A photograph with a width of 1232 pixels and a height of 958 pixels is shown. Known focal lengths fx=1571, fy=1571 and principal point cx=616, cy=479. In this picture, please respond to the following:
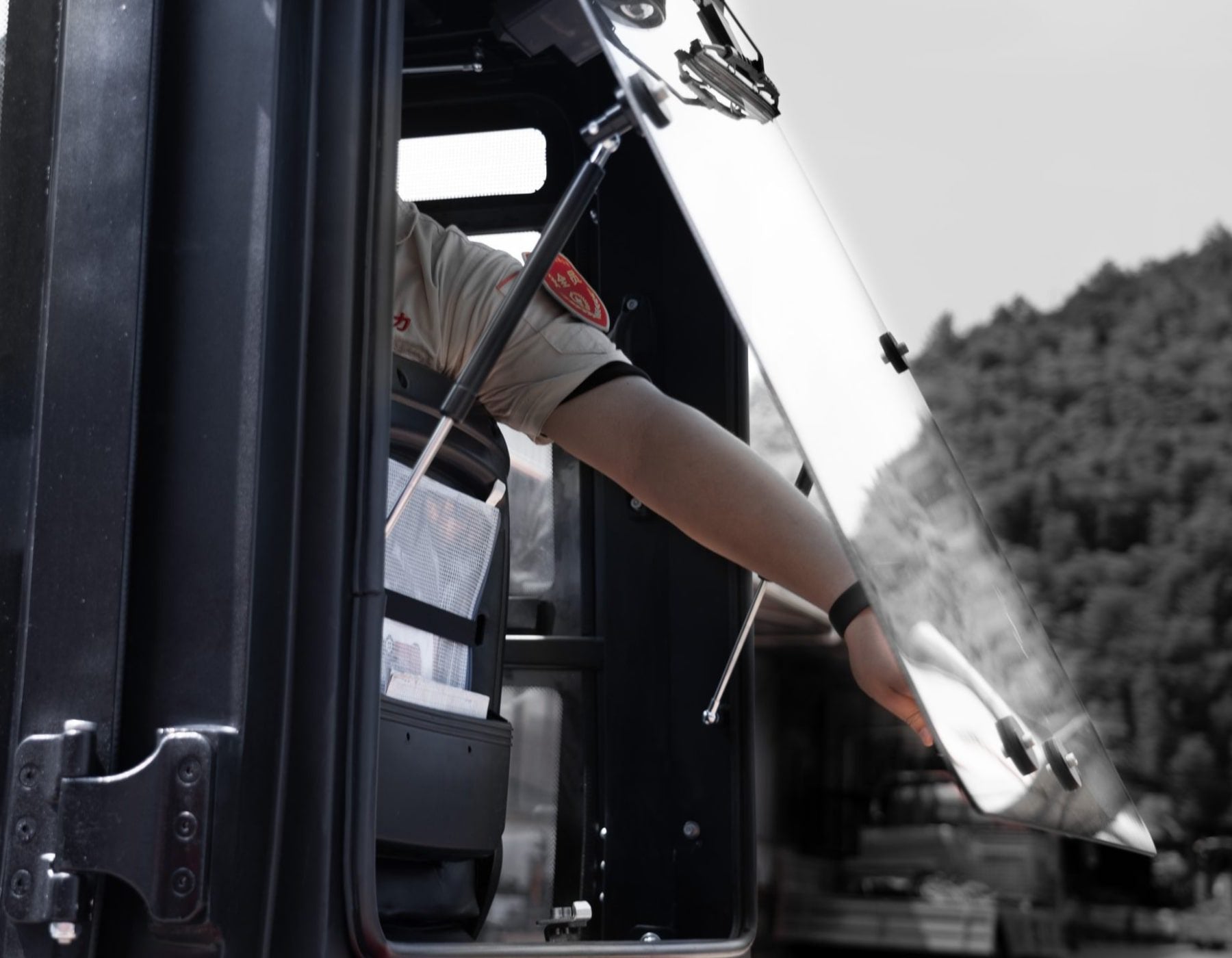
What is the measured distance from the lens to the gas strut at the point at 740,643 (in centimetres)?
160

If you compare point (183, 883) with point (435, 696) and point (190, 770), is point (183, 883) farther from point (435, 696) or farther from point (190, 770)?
point (435, 696)

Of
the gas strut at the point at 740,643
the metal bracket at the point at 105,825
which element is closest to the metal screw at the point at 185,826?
the metal bracket at the point at 105,825

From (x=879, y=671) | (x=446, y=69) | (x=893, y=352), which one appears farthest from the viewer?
(x=446, y=69)

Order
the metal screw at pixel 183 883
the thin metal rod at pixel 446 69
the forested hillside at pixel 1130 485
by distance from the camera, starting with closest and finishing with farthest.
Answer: the metal screw at pixel 183 883, the thin metal rod at pixel 446 69, the forested hillside at pixel 1130 485

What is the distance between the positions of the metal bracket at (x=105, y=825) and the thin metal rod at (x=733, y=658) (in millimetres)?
764

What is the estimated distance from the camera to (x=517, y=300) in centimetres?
119

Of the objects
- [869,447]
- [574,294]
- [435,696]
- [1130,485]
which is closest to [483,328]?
[574,294]

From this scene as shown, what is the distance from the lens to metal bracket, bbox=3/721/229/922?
85 centimetres

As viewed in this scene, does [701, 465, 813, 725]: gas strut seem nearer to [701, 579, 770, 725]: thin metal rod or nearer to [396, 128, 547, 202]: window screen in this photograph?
[701, 579, 770, 725]: thin metal rod

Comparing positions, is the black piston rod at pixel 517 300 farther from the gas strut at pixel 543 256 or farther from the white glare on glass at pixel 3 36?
the white glare on glass at pixel 3 36

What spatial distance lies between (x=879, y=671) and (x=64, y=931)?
0.59 meters

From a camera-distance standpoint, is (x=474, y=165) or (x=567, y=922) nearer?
(x=567, y=922)

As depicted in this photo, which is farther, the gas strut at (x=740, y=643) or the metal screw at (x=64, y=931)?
the gas strut at (x=740, y=643)

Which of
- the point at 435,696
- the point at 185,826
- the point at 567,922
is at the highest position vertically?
the point at 435,696
